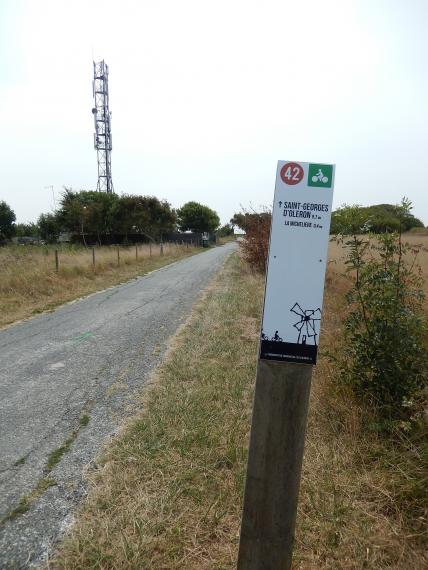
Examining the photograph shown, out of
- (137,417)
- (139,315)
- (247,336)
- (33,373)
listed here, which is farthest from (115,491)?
(139,315)

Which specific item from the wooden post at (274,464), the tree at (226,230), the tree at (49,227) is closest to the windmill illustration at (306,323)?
the wooden post at (274,464)

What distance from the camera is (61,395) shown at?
3.87 metres

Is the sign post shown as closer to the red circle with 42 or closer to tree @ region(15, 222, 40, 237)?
the red circle with 42

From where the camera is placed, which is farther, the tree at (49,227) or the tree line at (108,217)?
the tree at (49,227)

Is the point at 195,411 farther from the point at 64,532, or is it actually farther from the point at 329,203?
the point at 329,203

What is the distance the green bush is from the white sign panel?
5.11 ft

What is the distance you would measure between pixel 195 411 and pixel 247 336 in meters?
2.46

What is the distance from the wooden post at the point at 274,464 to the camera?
156cm

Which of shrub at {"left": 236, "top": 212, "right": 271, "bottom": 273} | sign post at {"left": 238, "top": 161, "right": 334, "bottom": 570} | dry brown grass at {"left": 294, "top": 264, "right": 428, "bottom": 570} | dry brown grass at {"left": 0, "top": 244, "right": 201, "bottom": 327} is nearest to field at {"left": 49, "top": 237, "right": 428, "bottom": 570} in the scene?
dry brown grass at {"left": 294, "top": 264, "right": 428, "bottom": 570}

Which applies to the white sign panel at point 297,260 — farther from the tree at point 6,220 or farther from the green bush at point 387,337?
the tree at point 6,220

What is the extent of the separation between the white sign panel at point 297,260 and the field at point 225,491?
1183mm

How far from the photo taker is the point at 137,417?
3268mm

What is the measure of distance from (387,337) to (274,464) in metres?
1.70

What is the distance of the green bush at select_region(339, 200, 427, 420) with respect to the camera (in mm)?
2832
